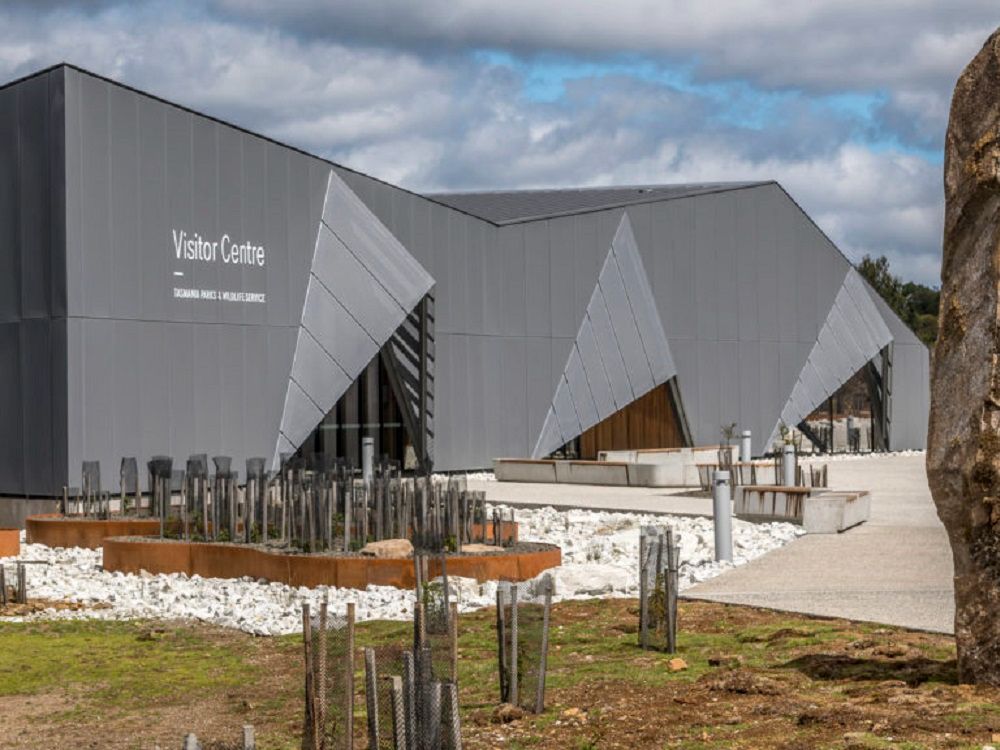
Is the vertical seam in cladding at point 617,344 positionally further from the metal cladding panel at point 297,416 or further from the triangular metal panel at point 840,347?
the metal cladding panel at point 297,416

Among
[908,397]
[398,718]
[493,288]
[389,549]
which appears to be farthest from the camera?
[908,397]

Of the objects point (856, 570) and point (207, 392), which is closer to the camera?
point (856, 570)

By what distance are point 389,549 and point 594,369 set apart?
64.5ft

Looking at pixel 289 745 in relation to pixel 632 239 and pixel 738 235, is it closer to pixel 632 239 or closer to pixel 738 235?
pixel 632 239

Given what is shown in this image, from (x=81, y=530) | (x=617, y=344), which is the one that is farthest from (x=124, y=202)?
(x=617, y=344)

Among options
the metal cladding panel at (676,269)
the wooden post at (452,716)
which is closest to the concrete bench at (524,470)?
the metal cladding panel at (676,269)

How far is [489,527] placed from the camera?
1545 centimetres

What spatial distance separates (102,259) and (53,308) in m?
1.01

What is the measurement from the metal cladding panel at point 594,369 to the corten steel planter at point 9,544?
1682 cm

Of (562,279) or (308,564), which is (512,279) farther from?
(308,564)

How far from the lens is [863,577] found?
43.0 feet

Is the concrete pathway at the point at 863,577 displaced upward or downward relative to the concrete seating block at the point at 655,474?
downward

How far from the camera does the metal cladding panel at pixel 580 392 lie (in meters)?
32.2

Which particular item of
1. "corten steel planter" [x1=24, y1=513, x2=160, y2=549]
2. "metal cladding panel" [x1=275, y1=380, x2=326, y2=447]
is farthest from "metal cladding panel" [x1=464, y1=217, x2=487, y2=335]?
"corten steel planter" [x1=24, y1=513, x2=160, y2=549]
